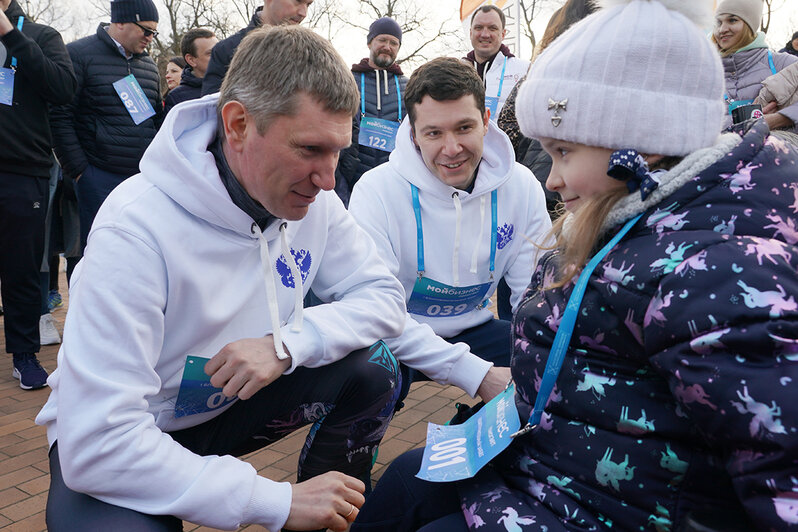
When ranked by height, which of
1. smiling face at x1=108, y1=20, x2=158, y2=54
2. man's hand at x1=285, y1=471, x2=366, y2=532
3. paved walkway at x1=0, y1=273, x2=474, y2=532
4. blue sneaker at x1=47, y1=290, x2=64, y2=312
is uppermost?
smiling face at x1=108, y1=20, x2=158, y2=54

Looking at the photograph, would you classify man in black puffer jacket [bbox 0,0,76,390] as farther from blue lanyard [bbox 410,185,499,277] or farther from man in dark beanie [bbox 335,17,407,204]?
blue lanyard [bbox 410,185,499,277]

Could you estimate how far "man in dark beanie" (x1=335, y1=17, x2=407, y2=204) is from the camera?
4.41 meters

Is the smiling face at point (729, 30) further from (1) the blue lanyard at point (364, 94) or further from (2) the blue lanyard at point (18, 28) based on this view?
(2) the blue lanyard at point (18, 28)

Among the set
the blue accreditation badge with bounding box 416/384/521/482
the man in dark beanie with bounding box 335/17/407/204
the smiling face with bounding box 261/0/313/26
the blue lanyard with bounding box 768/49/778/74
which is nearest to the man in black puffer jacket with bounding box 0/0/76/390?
the smiling face with bounding box 261/0/313/26

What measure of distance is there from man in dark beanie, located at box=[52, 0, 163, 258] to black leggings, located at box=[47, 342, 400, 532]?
2.77 m

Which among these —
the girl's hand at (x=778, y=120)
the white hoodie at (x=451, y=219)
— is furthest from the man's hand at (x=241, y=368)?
the girl's hand at (x=778, y=120)

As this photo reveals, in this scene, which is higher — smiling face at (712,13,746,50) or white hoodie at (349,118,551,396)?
smiling face at (712,13,746,50)

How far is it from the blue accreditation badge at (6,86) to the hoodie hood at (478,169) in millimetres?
2177

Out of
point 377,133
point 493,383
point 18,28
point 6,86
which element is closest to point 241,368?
point 493,383

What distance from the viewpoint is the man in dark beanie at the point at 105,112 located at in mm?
4152

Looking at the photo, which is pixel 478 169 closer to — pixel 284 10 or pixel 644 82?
pixel 644 82

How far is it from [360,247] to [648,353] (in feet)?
3.96

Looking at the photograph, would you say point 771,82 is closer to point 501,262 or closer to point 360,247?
point 501,262

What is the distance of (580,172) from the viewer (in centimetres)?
135
